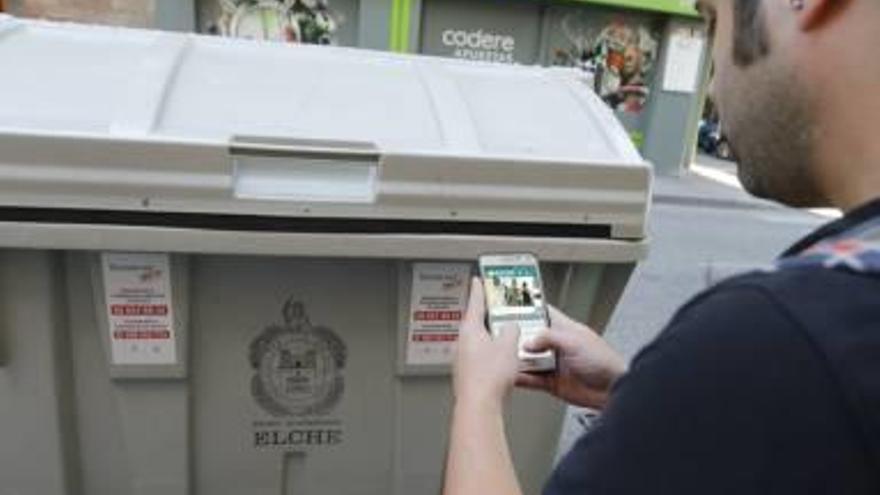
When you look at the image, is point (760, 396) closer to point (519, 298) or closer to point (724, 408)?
point (724, 408)

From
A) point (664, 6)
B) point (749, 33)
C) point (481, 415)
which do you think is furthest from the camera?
point (664, 6)

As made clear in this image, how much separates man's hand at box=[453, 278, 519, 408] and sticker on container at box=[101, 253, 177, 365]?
63 centimetres

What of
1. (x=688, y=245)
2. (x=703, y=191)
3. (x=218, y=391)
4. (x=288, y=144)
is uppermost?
(x=288, y=144)

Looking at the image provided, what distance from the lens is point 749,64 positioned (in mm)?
1000

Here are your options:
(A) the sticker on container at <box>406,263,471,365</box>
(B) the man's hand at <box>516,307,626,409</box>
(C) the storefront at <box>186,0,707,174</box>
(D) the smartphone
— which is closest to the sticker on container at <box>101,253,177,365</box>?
(A) the sticker on container at <box>406,263,471,365</box>

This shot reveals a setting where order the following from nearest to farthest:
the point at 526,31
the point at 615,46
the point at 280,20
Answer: the point at 280,20, the point at 526,31, the point at 615,46

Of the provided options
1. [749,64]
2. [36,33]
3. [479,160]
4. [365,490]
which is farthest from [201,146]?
[749,64]

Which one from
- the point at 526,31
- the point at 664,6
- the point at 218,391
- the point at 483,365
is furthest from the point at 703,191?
the point at 483,365

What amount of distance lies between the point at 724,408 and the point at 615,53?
1268 centimetres

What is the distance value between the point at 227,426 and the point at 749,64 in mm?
1300

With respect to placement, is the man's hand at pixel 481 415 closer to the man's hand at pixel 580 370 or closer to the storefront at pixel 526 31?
the man's hand at pixel 580 370

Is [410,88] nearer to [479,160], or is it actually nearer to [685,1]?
[479,160]

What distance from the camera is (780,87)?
0.95 m

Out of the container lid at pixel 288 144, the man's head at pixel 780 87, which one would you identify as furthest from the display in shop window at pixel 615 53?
the man's head at pixel 780 87
